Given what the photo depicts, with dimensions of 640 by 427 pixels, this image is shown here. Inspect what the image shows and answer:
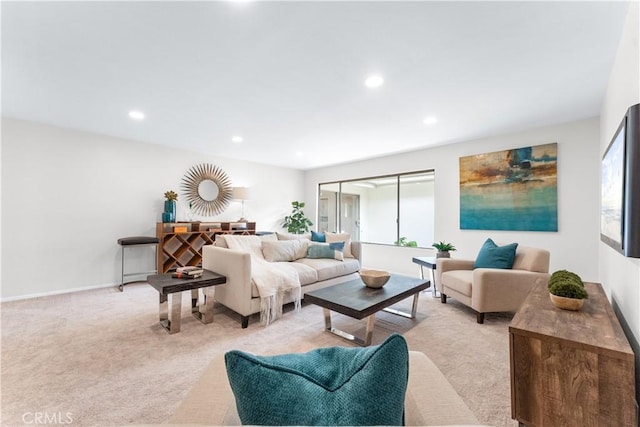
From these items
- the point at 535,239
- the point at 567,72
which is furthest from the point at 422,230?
the point at 567,72

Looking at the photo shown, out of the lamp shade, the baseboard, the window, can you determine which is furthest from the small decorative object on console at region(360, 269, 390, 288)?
the baseboard

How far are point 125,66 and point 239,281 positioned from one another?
2.14m

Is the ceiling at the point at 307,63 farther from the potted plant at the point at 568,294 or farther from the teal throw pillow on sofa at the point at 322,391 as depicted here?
the teal throw pillow on sofa at the point at 322,391

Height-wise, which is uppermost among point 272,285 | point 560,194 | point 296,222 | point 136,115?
point 136,115

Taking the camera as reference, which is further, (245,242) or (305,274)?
(245,242)

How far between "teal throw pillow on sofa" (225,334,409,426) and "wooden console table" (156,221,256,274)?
4.46 m

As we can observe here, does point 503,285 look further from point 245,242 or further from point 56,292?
point 56,292

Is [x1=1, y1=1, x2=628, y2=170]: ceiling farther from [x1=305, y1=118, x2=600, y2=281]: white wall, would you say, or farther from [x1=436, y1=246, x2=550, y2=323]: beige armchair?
[x1=436, y1=246, x2=550, y2=323]: beige armchair

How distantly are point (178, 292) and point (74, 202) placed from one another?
9.28 feet

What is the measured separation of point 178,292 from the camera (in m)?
2.42

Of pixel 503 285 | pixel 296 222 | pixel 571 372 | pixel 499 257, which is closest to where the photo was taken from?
A: pixel 571 372

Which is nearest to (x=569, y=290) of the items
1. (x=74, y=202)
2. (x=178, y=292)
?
(x=178, y=292)

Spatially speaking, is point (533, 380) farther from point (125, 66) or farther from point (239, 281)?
point (125, 66)

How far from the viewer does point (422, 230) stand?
5.04 meters
